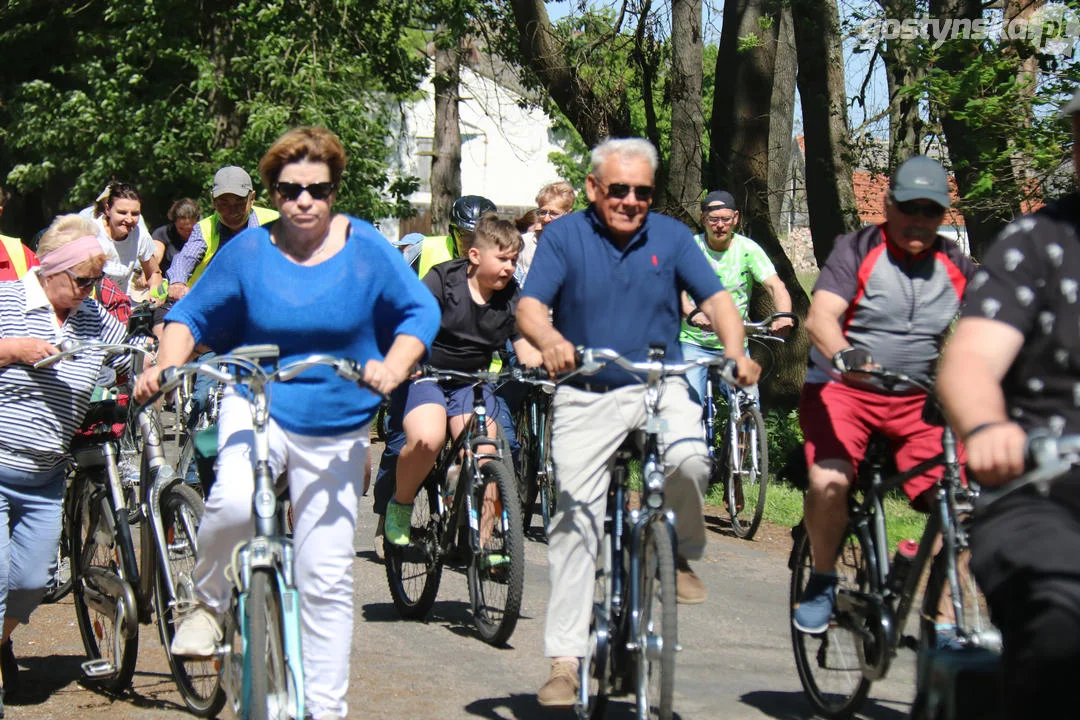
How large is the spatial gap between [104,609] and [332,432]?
1871 millimetres

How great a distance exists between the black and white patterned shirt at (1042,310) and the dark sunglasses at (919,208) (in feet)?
6.82

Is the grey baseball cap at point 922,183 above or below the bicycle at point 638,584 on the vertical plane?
above

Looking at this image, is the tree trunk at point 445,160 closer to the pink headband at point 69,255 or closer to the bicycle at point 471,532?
the bicycle at point 471,532

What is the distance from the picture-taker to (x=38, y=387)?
19.3ft

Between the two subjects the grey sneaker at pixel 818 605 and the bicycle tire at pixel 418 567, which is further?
the bicycle tire at pixel 418 567

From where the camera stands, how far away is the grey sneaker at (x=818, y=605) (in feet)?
18.5

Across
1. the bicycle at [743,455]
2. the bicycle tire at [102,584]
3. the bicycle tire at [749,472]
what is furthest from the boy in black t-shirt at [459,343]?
the bicycle tire at [749,472]

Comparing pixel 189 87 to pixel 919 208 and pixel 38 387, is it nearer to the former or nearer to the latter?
pixel 38 387

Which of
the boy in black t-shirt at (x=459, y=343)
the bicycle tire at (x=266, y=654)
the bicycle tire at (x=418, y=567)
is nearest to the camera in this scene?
the bicycle tire at (x=266, y=654)

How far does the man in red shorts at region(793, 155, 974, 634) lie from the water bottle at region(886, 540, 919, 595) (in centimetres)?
33

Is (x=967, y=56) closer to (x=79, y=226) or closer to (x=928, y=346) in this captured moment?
(x=928, y=346)

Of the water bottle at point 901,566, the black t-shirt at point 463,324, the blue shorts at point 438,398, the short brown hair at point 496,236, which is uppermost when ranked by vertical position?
the short brown hair at point 496,236

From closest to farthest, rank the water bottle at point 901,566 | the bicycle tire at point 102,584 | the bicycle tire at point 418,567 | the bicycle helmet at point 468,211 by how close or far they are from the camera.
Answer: the water bottle at point 901,566 → the bicycle tire at point 102,584 → the bicycle tire at point 418,567 → the bicycle helmet at point 468,211

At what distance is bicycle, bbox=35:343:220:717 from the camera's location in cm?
585
